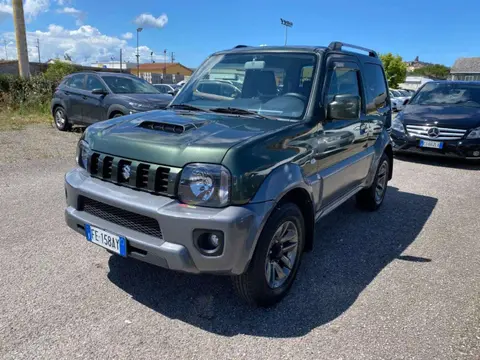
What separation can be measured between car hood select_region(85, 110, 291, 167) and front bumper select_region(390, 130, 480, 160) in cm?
649

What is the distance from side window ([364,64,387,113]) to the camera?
469 centimetres

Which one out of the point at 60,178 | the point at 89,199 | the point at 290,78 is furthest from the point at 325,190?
the point at 60,178

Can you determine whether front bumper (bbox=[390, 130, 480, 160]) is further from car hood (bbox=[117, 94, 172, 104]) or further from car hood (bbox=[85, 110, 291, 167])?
car hood (bbox=[85, 110, 291, 167])

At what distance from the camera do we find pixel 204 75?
13.4 feet

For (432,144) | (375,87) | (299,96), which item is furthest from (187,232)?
(432,144)

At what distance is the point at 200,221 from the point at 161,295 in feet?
3.51

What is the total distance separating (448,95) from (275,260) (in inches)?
332

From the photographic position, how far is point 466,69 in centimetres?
7100

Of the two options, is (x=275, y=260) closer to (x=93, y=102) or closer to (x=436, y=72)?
(x=93, y=102)

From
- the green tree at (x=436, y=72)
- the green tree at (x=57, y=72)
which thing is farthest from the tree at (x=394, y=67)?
the green tree at (x=57, y=72)

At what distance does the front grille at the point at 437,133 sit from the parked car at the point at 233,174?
205 inches

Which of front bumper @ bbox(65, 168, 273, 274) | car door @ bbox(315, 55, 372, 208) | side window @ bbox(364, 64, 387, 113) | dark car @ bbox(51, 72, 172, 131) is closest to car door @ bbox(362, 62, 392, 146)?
side window @ bbox(364, 64, 387, 113)

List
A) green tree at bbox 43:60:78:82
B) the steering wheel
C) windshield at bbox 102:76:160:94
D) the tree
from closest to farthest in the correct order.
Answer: the steering wheel, windshield at bbox 102:76:160:94, green tree at bbox 43:60:78:82, the tree

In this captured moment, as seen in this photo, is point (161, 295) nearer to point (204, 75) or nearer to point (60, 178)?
point (204, 75)
